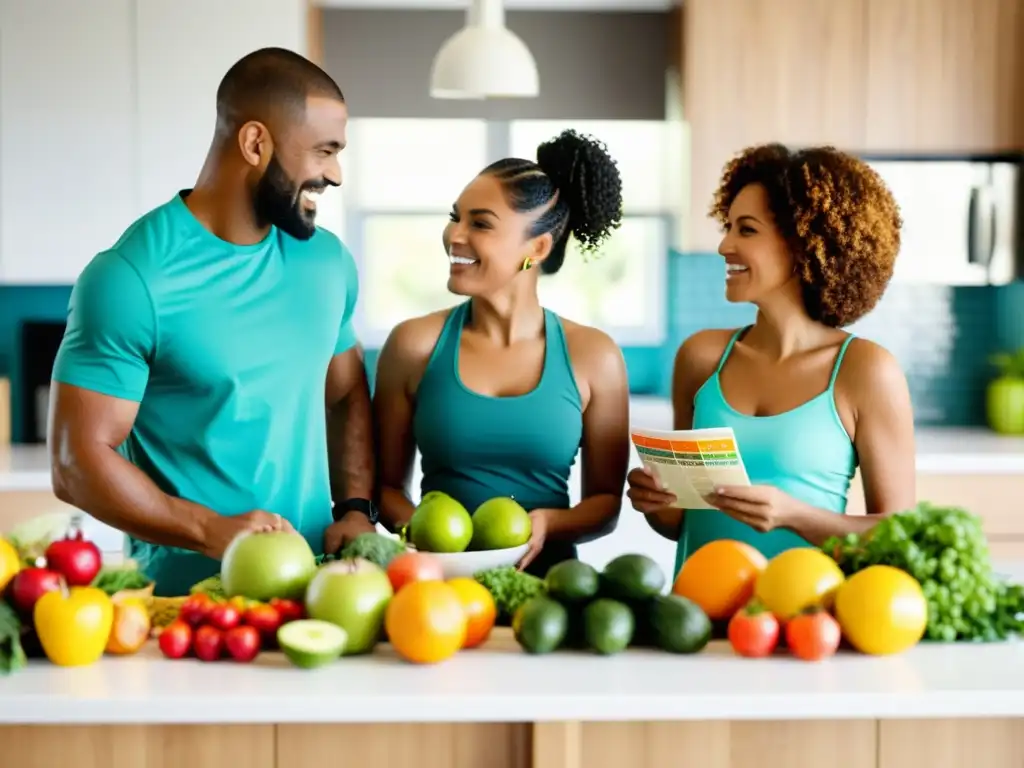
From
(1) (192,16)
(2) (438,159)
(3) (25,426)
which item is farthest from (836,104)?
(3) (25,426)

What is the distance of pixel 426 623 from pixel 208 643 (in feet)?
0.92

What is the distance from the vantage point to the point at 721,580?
170 cm

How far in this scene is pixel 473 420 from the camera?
7.38ft

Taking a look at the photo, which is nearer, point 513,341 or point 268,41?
point 513,341

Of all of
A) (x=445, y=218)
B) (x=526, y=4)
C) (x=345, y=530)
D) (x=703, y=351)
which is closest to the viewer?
(x=345, y=530)

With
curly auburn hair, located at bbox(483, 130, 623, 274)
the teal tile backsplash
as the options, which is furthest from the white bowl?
the teal tile backsplash

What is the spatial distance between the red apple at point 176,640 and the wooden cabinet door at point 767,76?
3.07 m

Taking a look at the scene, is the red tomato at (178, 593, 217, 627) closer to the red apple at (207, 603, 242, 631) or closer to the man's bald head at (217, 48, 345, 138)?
the red apple at (207, 603, 242, 631)

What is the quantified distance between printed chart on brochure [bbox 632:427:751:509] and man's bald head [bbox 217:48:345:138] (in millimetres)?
744

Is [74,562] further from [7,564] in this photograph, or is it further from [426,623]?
[426,623]

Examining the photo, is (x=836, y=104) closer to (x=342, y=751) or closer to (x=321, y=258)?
(x=321, y=258)

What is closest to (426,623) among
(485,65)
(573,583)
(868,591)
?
(573,583)

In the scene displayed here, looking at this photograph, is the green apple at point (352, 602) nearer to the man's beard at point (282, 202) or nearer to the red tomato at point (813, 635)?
the red tomato at point (813, 635)

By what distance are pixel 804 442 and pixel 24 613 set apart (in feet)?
4.13
